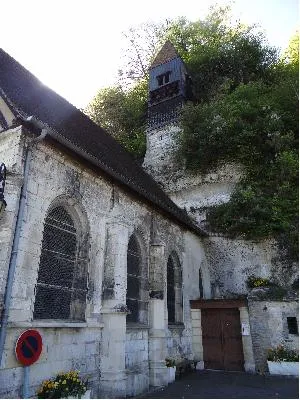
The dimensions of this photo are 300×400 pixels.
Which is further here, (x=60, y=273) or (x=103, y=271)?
(x=103, y=271)

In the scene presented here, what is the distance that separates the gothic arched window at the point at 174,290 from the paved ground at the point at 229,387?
184 centimetres

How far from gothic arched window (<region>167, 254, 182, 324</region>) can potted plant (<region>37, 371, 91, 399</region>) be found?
17.2 ft

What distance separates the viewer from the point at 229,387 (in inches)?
334

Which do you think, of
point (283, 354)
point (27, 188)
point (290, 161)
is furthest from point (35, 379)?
point (290, 161)

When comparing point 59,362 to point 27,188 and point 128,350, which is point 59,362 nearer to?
point 128,350

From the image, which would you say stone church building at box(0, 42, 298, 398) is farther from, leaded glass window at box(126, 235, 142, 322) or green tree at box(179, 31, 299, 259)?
green tree at box(179, 31, 299, 259)

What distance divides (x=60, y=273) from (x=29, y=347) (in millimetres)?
1795

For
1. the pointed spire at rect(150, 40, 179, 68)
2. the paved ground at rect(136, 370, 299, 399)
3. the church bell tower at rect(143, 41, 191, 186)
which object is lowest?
the paved ground at rect(136, 370, 299, 399)

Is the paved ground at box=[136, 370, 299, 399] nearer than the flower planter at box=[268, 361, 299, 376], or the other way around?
the paved ground at box=[136, 370, 299, 399]

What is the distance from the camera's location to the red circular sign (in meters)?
5.49

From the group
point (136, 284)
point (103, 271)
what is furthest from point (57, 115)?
point (136, 284)

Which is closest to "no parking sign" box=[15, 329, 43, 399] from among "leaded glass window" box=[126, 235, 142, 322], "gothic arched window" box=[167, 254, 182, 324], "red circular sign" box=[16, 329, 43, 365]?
"red circular sign" box=[16, 329, 43, 365]

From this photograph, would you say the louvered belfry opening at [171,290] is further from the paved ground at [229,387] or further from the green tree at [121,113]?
the green tree at [121,113]

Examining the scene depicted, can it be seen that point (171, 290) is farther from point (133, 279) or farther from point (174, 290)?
point (133, 279)
